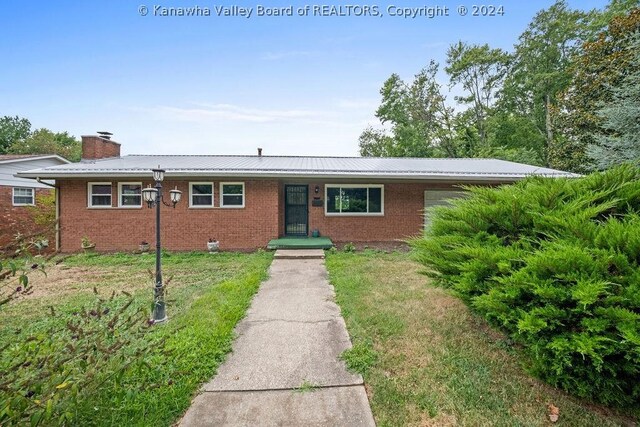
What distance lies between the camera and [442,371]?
9.17 feet

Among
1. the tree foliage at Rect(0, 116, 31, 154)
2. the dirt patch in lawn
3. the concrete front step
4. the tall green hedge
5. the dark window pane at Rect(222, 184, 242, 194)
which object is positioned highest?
the tree foliage at Rect(0, 116, 31, 154)

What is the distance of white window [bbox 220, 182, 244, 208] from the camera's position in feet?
32.4

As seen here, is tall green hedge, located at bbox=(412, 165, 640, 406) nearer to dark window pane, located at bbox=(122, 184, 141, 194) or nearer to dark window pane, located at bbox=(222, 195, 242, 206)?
dark window pane, located at bbox=(222, 195, 242, 206)

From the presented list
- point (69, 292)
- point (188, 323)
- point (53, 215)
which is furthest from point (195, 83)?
point (188, 323)

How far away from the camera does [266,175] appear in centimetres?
938

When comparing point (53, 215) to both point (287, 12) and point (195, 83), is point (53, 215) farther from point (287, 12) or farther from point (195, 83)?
point (287, 12)

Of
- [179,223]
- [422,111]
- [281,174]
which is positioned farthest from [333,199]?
[422,111]

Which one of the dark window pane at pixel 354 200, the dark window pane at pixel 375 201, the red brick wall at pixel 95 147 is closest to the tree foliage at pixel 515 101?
the dark window pane at pixel 375 201

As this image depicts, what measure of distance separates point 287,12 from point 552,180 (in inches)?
340

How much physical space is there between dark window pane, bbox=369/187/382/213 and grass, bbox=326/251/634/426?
5876mm

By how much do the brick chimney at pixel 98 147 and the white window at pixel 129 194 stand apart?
400cm

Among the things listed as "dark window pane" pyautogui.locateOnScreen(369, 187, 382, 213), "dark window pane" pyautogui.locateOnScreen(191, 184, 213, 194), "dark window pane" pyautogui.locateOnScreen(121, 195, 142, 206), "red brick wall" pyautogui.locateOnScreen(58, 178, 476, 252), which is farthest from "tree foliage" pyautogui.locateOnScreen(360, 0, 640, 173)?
"dark window pane" pyautogui.locateOnScreen(121, 195, 142, 206)

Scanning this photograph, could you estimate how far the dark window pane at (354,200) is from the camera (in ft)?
34.6

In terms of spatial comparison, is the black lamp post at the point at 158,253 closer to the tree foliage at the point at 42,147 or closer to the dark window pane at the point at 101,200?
the dark window pane at the point at 101,200
